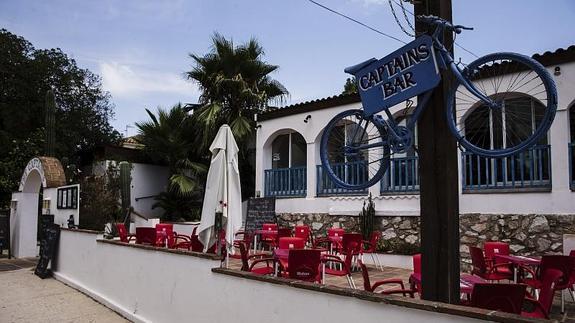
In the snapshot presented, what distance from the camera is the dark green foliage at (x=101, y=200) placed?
41.1 feet

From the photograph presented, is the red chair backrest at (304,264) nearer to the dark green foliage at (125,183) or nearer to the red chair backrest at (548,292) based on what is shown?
the red chair backrest at (548,292)

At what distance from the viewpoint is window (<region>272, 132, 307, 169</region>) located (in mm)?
14062

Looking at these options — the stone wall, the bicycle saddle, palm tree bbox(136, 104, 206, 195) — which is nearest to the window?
palm tree bbox(136, 104, 206, 195)

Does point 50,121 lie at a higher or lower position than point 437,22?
higher

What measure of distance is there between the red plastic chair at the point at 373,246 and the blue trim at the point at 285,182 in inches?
136

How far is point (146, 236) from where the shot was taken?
8.84 metres

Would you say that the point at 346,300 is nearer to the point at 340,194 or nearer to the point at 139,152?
the point at 340,194

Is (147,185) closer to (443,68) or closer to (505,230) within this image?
(505,230)

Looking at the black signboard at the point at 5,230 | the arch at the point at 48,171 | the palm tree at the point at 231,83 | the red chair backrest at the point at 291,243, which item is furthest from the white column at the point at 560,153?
the black signboard at the point at 5,230

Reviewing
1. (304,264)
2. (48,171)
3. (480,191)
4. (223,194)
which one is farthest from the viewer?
(48,171)

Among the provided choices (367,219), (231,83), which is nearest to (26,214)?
(231,83)

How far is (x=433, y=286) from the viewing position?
3893 mm

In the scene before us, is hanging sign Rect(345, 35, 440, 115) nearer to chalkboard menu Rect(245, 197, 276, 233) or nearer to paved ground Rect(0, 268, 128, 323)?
paved ground Rect(0, 268, 128, 323)

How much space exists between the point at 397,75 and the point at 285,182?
9.51 meters
